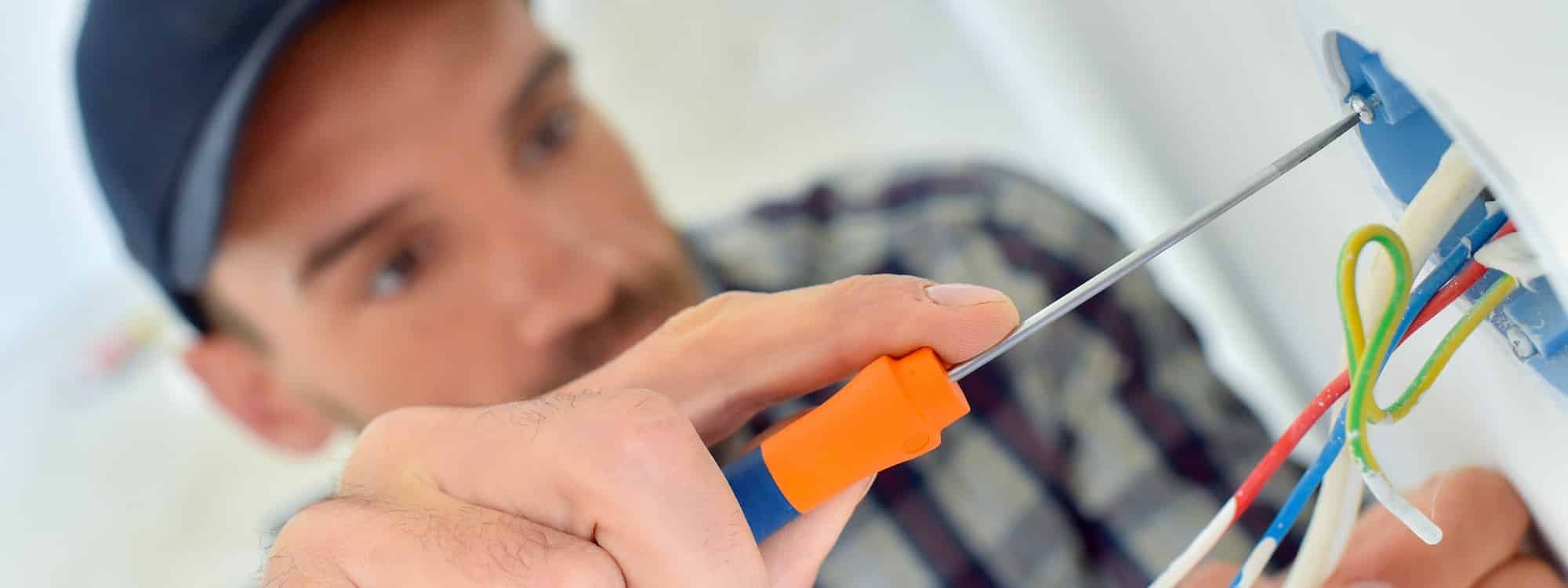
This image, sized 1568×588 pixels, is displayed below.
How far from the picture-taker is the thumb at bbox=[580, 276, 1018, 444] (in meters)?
0.32

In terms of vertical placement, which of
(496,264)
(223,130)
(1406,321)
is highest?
Answer: (223,130)

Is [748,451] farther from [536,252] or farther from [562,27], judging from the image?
[562,27]

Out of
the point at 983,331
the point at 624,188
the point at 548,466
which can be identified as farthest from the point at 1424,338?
the point at 624,188

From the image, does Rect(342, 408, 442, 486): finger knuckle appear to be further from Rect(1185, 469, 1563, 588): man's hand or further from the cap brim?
the cap brim

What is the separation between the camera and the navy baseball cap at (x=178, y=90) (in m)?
0.75

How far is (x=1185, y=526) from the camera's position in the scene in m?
0.77

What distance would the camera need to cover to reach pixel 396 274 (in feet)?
2.77

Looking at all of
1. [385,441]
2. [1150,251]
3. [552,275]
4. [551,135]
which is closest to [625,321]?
[552,275]

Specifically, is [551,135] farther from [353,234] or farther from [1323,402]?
[1323,402]

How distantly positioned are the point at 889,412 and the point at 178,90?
68 cm

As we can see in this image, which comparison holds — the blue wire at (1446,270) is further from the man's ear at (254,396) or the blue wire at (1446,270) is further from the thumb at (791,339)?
the man's ear at (254,396)

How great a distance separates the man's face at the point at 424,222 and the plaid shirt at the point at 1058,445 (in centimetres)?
22

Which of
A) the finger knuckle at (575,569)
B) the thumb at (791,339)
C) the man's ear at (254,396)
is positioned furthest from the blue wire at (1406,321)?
the man's ear at (254,396)

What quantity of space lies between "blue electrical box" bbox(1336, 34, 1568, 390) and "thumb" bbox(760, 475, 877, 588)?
19 centimetres
